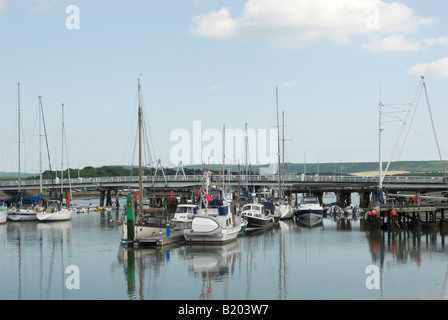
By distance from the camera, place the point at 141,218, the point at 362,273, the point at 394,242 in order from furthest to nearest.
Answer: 1. the point at 394,242
2. the point at 141,218
3. the point at 362,273

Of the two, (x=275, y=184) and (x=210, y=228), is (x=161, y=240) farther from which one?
(x=275, y=184)

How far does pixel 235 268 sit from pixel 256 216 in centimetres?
2696

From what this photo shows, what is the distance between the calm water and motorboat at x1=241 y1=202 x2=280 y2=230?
4.34 meters

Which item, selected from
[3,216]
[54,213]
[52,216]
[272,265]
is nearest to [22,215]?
[3,216]

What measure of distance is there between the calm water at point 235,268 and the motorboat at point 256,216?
4335mm

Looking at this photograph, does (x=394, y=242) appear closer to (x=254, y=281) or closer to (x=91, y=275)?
(x=254, y=281)

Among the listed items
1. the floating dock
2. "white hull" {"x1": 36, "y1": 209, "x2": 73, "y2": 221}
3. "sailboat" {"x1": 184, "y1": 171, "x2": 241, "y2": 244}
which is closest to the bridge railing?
"white hull" {"x1": 36, "y1": 209, "x2": 73, "y2": 221}

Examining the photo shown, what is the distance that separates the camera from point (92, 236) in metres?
61.4

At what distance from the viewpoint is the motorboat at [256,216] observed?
65062 millimetres

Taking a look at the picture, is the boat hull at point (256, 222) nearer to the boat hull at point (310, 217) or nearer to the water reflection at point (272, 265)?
the water reflection at point (272, 265)


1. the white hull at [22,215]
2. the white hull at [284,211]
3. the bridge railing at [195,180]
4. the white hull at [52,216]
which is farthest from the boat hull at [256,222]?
the bridge railing at [195,180]

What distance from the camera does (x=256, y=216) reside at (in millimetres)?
66438
